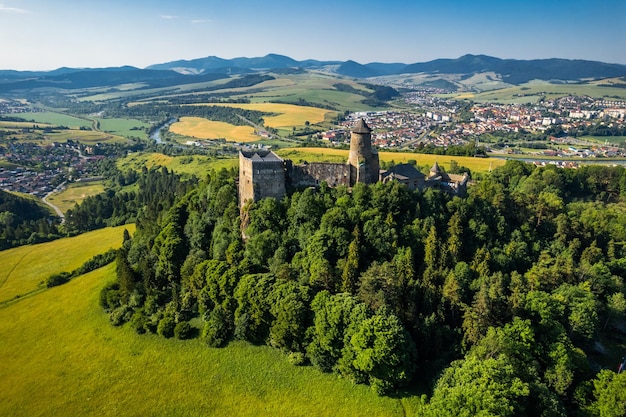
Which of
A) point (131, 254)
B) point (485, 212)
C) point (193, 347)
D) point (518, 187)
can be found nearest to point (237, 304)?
point (193, 347)

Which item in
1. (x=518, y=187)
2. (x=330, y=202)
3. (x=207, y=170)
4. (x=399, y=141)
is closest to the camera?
(x=330, y=202)

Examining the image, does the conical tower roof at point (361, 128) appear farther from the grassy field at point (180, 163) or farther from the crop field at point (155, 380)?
the grassy field at point (180, 163)

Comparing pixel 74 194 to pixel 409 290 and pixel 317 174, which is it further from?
pixel 409 290

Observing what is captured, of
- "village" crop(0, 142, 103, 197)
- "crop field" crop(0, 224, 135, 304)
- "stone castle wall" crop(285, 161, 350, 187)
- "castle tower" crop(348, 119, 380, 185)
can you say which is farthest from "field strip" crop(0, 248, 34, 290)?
"village" crop(0, 142, 103, 197)

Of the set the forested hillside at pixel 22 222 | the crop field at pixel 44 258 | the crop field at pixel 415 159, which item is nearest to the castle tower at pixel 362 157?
the crop field at pixel 415 159

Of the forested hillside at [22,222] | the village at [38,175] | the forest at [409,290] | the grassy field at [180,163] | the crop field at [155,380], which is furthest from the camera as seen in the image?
the village at [38,175]

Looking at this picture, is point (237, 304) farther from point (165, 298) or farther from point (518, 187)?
point (518, 187)

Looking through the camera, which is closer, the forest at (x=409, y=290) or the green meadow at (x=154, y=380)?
the forest at (x=409, y=290)
